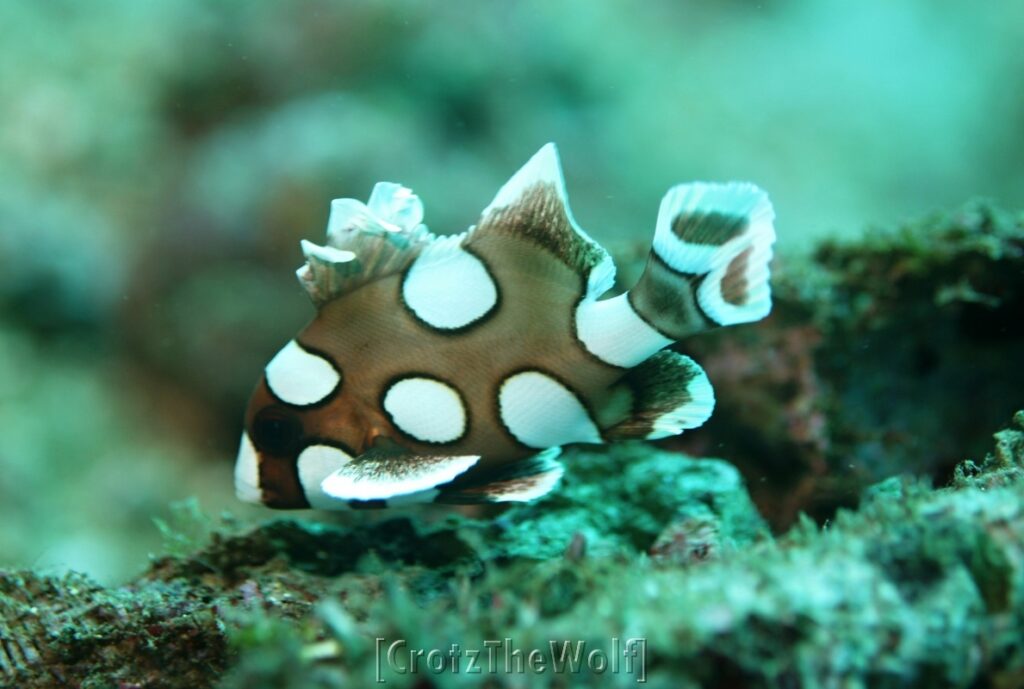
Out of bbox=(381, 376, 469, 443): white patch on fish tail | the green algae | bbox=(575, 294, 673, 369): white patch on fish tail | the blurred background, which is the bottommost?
the green algae

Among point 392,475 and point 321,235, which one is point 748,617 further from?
point 321,235

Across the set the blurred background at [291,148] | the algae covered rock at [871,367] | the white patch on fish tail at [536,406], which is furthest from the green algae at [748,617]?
the blurred background at [291,148]

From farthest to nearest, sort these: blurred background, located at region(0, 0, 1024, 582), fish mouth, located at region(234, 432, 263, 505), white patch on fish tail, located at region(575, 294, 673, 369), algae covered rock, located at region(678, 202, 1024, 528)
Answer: blurred background, located at region(0, 0, 1024, 582) → algae covered rock, located at region(678, 202, 1024, 528) → fish mouth, located at region(234, 432, 263, 505) → white patch on fish tail, located at region(575, 294, 673, 369)

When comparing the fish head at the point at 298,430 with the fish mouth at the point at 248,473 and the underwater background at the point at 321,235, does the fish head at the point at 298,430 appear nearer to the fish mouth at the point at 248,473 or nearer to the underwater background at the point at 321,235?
the fish mouth at the point at 248,473

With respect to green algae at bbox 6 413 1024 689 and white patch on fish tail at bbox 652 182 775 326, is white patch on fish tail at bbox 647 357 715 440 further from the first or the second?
green algae at bbox 6 413 1024 689

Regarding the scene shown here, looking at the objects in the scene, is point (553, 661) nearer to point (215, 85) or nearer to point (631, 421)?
point (631, 421)

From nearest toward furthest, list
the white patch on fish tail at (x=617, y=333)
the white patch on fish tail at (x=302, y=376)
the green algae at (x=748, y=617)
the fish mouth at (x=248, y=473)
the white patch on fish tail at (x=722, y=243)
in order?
the green algae at (x=748, y=617) < the white patch on fish tail at (x=722, y=243) < the white patch on fish tail at (x=617, y=333) < the white patch on fish tail at (x=302, y=376) < the fish mouth at (x=248, y=473)

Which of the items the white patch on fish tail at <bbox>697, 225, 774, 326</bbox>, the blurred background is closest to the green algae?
the white patch on fish tail at <bbox>697, 225, 774, 326</bbox>
